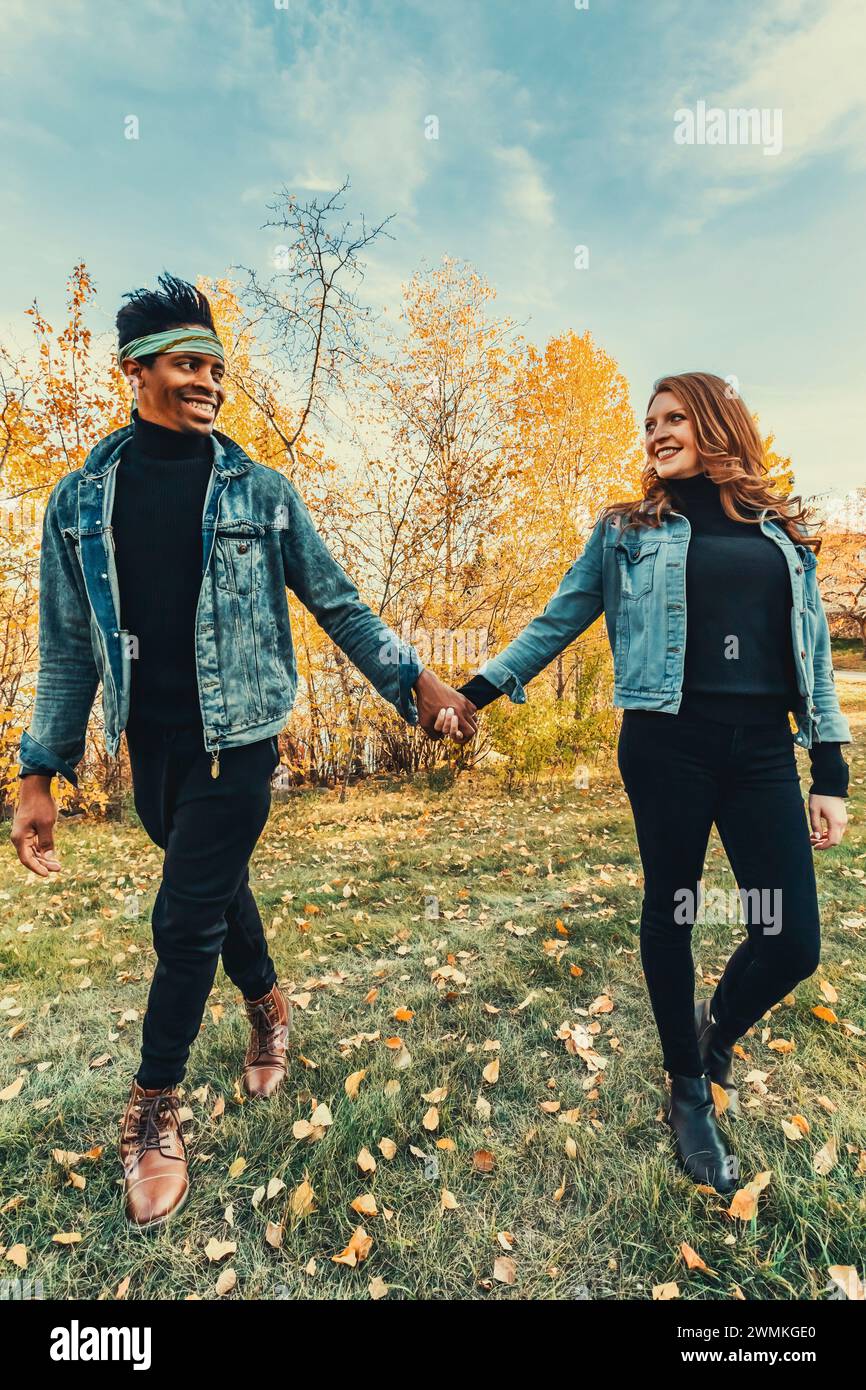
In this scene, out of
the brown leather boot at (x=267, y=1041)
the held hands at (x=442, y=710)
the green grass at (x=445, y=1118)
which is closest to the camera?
the green grass at (x=445, y=1118)

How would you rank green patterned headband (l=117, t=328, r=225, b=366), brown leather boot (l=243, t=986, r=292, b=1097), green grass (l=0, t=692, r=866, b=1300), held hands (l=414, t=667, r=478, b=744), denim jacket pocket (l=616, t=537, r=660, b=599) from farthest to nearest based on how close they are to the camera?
brown leather boot (l=243, t=986, r=292, b=1097)
held hands (l=414, t=667, r=478, b=744)
denim jacket pocket (l=616, t=537, r=660, b=599)
green patterned headband (l=117, t=328, r=225, b=366)
green grass (l=0, t=692, r=866, b=1300)

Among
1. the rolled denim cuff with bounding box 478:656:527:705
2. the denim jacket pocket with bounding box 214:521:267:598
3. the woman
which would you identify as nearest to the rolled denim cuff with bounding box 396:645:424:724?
the woman

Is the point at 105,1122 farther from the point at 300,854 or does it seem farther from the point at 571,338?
the point at 571,338

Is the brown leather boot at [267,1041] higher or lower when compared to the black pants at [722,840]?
lower

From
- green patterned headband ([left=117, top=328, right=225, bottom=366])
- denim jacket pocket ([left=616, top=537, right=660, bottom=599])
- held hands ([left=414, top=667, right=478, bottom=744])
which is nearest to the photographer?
green patterned headband ([left=117, top=328, right=225, bottom=366])

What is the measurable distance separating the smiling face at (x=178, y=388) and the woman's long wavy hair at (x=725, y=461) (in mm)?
1391

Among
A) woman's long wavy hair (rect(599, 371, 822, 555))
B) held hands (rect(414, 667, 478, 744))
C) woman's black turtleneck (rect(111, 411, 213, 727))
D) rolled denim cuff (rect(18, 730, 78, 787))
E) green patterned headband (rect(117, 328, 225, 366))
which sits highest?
green patterned headband (rect(117, 328, 225, 366))

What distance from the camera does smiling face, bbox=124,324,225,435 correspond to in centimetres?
190

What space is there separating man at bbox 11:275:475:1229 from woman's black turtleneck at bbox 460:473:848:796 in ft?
4.39

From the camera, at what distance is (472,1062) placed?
102 inches

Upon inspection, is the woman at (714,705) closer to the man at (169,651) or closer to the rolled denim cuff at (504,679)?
the rolled denim cuff at (504,679)

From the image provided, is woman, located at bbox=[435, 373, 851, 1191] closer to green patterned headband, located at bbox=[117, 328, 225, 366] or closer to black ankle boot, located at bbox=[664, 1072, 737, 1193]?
black ankle boot, located at bbox=[664, 1072, 737, 1193]

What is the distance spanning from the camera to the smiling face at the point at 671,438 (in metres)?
2.02

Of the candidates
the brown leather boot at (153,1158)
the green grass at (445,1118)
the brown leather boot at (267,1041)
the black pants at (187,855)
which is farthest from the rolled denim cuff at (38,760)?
the green grass at (445,1118)
